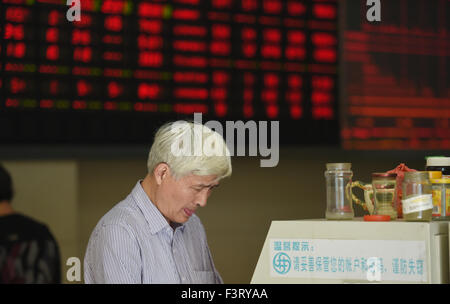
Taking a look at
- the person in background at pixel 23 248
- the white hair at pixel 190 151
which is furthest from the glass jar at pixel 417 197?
the person in background at pixel 23 248

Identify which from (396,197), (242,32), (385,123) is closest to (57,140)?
(242,32)

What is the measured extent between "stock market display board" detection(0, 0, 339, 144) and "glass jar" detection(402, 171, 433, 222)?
0.90 m

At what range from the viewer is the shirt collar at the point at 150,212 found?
151 cm

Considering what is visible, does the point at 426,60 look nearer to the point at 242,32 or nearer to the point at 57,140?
the point at 242,32

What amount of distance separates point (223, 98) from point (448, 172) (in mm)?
863

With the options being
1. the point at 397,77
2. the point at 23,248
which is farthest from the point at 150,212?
the point at 397,77

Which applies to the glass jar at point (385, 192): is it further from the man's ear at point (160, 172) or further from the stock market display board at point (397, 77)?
the stock market display board at point (397, 77)

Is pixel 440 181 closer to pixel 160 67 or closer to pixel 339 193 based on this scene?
pixel 339 193

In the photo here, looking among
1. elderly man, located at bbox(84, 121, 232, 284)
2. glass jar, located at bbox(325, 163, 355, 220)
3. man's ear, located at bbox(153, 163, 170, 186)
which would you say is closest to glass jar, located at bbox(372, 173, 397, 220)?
glass jar, located at bbox(325, 163, 355, 220)

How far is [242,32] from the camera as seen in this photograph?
2.14m

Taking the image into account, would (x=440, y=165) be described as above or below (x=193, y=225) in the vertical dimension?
above

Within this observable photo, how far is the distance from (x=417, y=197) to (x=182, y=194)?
1.73ft

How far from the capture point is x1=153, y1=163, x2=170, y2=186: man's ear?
1.51 m

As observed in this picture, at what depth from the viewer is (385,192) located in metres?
1.34
